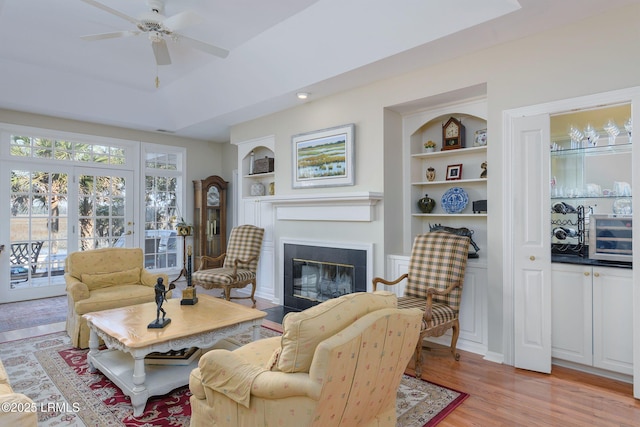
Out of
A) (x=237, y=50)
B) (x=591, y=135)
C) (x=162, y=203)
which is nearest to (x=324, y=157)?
(x=237, y=50)

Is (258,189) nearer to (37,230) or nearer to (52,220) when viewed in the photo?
(52,220)

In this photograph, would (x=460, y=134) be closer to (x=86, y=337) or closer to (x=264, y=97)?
(x=264, y=97)

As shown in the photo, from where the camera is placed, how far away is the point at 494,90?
3.32 meters

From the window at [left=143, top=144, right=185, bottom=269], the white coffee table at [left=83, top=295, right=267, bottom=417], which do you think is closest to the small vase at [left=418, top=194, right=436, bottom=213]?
the white coffee table at [left=83, top=295, right=267, bottom=417]

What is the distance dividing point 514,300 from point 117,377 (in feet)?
10.4

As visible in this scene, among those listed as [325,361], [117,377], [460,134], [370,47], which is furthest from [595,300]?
[117,377]

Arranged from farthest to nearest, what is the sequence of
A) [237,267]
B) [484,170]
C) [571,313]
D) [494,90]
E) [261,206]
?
[261,206], [237,267], [484,170], [494,90], [571,313]

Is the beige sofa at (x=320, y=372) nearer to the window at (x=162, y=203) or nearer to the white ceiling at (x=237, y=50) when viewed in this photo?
the white ceiling at (x=237, y=50)

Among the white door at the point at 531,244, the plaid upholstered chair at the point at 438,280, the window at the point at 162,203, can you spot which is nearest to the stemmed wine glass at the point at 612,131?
the white door at the point at 531,244

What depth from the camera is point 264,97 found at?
4.74 m

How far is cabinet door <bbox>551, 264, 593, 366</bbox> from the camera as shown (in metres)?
3.03

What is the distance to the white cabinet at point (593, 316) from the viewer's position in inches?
112

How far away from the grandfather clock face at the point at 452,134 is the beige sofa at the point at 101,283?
11.6 ft

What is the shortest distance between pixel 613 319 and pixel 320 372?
2.71m
